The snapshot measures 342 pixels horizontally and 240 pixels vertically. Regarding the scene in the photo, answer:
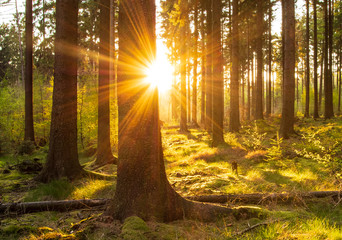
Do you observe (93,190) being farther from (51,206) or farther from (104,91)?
(104,91)

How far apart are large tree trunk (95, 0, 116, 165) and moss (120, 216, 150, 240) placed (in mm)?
6309

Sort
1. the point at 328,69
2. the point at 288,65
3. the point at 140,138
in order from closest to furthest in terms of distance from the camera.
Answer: the point at 140,138
the point at 288,65
the point at 328,69

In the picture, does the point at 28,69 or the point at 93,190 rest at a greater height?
the point at 28,69

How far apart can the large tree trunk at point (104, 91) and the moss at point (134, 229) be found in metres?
6.31

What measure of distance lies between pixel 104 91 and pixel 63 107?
9.16 ft

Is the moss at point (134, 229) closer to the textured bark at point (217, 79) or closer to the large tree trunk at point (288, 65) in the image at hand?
the textured bark at point (217, 79)

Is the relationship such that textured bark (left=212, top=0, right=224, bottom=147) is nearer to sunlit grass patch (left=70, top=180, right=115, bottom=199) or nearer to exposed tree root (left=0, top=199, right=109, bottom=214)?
sunlit grass patch (left=70, top=180, right=115, bottom=199)

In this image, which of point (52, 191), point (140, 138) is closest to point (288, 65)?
point (140, 138)

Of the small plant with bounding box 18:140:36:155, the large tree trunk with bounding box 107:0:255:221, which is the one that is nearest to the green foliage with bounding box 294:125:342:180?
the large tree trunk with bounding box 107:0:255:221

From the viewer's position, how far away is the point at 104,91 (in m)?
9.05

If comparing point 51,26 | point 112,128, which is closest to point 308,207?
point 112,128

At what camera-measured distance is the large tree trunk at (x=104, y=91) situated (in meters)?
8.95

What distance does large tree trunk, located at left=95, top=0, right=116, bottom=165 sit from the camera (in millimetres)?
8953

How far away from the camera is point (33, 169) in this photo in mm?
8109
